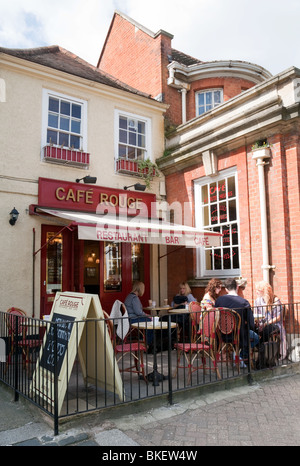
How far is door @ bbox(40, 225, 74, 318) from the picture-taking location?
8.07 metres

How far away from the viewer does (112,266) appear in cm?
913

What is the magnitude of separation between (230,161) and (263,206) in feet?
4.98

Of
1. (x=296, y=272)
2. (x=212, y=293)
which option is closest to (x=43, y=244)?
(x=212, y=293)

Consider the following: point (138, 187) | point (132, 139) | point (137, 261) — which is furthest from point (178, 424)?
point (132, 139)

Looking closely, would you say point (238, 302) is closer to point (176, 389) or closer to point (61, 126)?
point (176, 389)

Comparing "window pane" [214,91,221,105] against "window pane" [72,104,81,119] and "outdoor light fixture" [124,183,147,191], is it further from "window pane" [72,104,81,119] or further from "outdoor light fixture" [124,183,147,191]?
"window pane" [72,104,81,119]

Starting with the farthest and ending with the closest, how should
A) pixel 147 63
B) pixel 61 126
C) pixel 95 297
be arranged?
pixel 147 63, pixel 61 126, pixel 95 297

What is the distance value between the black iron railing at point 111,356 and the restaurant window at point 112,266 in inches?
92.7

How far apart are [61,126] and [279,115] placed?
492 centimetres

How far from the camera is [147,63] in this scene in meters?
11.5

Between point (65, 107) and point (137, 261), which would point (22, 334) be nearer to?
point (137, 261)

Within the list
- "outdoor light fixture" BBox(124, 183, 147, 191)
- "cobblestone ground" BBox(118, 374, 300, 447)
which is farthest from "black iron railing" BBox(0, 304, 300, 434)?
"outdoor light fixture" BBox(124, 183, 147, 191)

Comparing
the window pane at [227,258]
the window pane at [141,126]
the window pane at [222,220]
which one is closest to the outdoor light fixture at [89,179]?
the window pane at [141,126]

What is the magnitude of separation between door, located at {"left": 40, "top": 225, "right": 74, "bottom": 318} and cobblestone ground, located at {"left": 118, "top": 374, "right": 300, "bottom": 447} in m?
4.57
